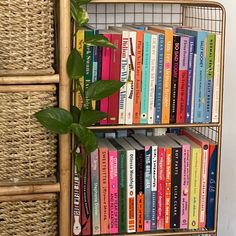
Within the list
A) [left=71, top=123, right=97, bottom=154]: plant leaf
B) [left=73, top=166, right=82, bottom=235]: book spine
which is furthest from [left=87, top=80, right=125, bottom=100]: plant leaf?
[left=73, top=166, right=82, bottom=235]: book spine

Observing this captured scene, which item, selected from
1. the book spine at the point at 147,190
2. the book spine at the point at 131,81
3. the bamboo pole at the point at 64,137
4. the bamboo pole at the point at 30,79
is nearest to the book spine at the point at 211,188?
the book spine at the point at 147,190

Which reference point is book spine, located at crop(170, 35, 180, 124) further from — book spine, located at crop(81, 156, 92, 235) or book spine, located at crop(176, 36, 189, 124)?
book spine, located at crop(81, 156, 92, 235)

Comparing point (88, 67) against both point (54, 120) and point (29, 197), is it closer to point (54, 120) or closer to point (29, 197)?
point (54, 120)

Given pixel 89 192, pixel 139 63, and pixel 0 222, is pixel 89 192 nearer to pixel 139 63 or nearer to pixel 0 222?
pixel 0 222

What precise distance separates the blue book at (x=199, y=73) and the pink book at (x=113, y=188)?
0.99 feet

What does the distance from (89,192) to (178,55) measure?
1.79ft

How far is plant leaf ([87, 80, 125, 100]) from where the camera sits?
5.00 feet

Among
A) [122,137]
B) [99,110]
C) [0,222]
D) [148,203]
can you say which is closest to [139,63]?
[99,110]

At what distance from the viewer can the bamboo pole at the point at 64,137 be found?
1459 mm

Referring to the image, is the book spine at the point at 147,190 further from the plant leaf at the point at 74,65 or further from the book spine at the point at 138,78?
the plant leaf at the point at 74,65

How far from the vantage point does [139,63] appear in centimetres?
166

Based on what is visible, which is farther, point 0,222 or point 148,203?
point 148,203

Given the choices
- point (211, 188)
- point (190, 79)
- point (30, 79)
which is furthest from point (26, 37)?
point (211, 188)

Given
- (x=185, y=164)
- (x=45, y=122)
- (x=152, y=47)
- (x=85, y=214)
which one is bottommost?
(x=85, y=214)
